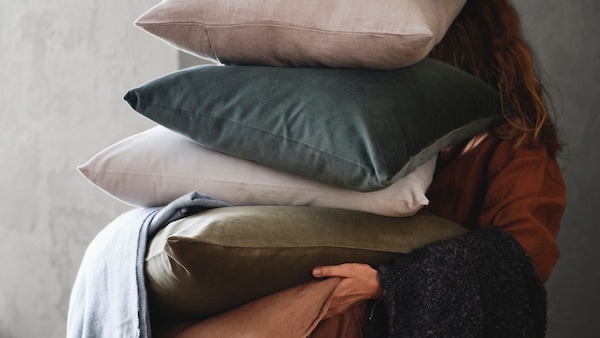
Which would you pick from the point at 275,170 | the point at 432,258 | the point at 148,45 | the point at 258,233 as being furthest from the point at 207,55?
the point at 148,45

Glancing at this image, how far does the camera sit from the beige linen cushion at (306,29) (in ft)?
3.59

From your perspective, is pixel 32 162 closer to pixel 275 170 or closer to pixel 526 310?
pixel 275 170

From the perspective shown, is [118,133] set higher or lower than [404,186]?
lower

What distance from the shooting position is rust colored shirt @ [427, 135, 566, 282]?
1298mm

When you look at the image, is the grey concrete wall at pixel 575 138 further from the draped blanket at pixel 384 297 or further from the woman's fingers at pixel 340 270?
the woman's fingers at pixel 340 270

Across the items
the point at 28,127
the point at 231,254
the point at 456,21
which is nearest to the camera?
the point at 231,254

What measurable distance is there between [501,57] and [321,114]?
573 mm

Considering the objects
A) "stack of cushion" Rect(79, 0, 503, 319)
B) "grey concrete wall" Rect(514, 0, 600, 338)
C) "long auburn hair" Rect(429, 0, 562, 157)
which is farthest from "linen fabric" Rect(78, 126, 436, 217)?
"grey concrete wall" Rect(514, 0, 600, 338)

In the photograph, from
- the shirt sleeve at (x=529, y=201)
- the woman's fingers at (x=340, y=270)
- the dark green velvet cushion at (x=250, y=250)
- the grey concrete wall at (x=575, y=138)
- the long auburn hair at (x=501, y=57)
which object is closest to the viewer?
the dark green velvet cushion at (x=250, y=250)

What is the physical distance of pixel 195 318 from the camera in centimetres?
109

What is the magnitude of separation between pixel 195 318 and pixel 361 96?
0.39 metres

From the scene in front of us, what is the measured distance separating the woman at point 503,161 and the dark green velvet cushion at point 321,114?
18 cm

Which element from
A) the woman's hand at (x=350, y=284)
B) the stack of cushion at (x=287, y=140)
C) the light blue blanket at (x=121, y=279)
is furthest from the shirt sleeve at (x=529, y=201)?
the light blue blanket at (x=121, y=279)

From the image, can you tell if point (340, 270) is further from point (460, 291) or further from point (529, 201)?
point (529, 201)
